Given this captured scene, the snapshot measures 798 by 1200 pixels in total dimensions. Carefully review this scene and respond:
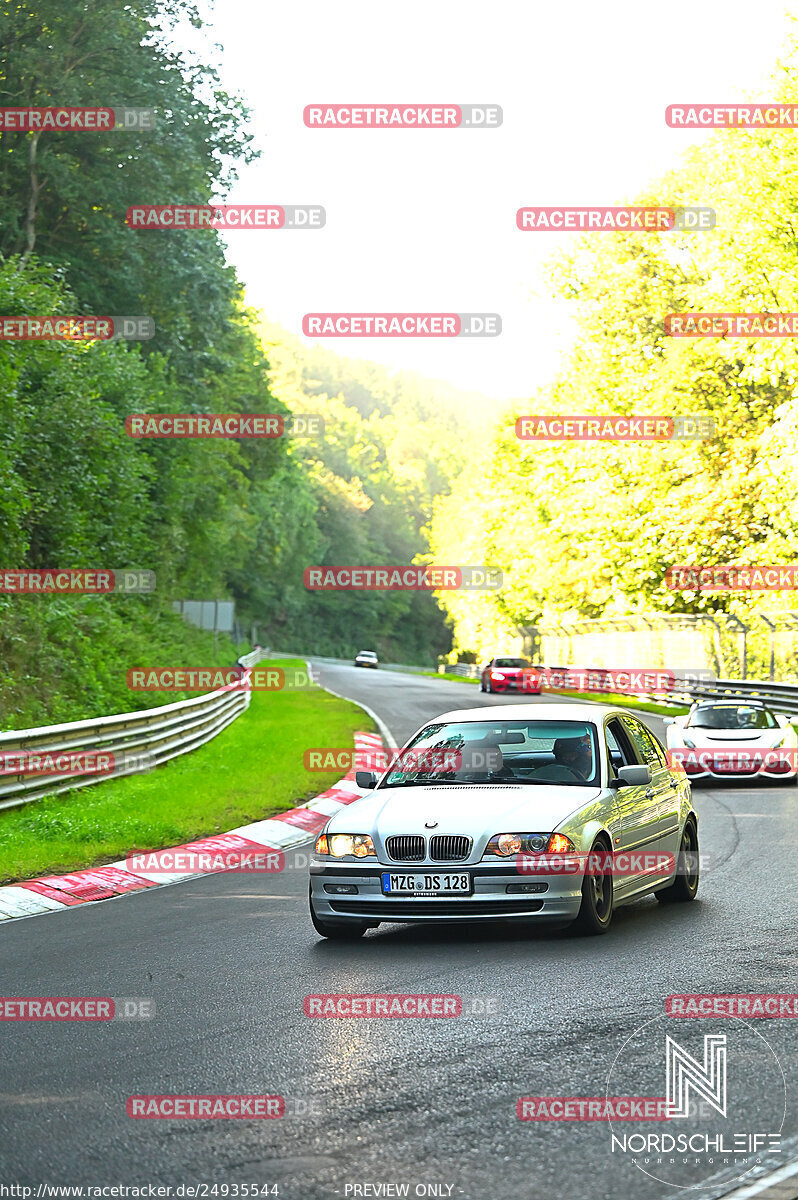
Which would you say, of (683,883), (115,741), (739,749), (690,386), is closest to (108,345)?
(690,386)

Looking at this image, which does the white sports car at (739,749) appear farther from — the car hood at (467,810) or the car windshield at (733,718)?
the car hood at (467,810)

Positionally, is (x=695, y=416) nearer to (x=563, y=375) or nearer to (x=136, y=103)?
(x=563, y=375)

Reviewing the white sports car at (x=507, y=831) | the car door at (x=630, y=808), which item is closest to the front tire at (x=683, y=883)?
the white sports car at (x=507, y=831)

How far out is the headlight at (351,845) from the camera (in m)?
8.97

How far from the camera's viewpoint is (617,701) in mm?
46281

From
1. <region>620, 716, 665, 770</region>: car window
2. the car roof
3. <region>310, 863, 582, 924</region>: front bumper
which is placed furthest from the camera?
<region>620, 716, 665, 770</region>: car window

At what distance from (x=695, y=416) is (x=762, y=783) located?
23015 millimetres

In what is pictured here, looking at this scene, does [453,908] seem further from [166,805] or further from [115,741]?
[115,741]

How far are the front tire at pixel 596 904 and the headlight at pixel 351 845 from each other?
1.34 m

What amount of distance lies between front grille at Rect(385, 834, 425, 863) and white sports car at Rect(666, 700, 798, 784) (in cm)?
1281

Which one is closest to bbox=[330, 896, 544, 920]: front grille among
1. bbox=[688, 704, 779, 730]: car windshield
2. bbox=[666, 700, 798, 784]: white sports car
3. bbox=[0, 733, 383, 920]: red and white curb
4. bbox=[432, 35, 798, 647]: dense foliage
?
bbox=[0, 733, 383, 920]: red and white curb

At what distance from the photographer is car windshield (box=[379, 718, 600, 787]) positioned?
9.78 m

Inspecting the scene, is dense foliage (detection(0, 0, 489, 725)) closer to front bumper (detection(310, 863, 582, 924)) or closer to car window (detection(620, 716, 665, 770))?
car window (detection(620, 716, 665, 770))

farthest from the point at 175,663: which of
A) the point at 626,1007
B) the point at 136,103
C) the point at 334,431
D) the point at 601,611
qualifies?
the point at 334,431
